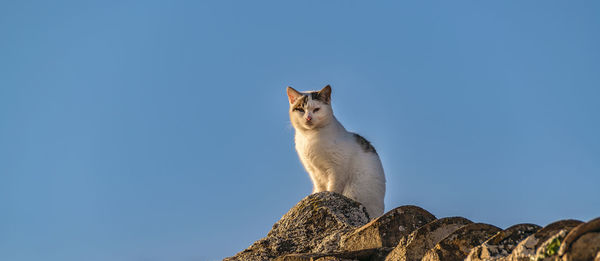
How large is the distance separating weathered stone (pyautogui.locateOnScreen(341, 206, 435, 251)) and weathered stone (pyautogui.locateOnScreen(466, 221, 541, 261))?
175 cm

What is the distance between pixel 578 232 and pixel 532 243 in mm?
378

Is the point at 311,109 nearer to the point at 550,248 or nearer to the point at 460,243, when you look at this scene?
the point at 460,243

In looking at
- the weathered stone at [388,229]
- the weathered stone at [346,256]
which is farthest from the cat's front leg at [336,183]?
the weathered stone at [346,256]

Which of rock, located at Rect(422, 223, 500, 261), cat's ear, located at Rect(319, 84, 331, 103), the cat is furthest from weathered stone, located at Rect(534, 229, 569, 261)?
cat's ear, located at Rect(319, 84, 331, 103)

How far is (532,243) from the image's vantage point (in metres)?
2.72

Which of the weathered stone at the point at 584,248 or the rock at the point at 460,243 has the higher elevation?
the rock at the point at 460,243

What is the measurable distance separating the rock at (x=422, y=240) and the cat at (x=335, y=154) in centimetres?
543

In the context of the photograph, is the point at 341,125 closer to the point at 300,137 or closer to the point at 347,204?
the point at 300,137

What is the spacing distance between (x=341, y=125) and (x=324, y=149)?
0.85 meters

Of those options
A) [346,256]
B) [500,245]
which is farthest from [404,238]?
[500,245]

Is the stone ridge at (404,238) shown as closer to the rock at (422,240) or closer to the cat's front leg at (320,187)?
the rock at (422,240)

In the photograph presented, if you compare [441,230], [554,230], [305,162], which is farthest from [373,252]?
→ [305,162]

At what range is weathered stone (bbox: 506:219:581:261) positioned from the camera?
2.68 meters

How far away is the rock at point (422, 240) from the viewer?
4.12 m
